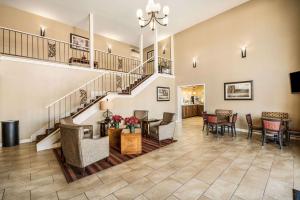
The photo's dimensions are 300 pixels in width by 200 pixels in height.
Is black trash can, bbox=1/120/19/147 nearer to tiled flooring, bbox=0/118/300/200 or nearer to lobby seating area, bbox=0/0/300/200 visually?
lobby seating area, bbox=0/0/300/200

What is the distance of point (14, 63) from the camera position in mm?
5082

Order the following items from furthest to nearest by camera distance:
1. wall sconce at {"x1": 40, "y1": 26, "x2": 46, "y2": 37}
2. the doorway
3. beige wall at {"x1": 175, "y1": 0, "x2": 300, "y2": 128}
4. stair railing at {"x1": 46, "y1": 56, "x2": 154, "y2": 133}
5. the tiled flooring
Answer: the doorway → wall sconce at {"x1": 40, "y1": 26, "x2": 46, "y2": 37} → stair railing at {"x1": 46, "y1": 56, "x2": 154, "y2": 133} → beige wall at {"x1": 175, "y1": 0, "x2": 300, "y2": 128} → the tiled flooring

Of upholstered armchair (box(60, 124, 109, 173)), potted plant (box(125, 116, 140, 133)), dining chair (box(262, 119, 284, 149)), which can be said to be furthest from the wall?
dining chair (box(262, 119, 284, 149))

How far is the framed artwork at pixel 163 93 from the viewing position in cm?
817

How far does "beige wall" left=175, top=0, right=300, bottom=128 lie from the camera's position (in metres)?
5.33

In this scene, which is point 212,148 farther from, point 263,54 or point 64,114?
point 64,114

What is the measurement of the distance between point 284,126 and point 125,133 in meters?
4.81

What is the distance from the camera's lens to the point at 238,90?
660 cm

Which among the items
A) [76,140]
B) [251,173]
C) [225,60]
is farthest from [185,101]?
[76,140]

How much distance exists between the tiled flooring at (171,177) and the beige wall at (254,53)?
2261 millimetres

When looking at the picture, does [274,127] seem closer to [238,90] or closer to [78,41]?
[238,90]

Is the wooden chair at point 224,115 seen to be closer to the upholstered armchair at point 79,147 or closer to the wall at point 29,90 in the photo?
the upholstered armchair at point 79,147

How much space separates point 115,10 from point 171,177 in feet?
22.5

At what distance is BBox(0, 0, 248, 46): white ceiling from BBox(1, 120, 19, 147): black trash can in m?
4.68
